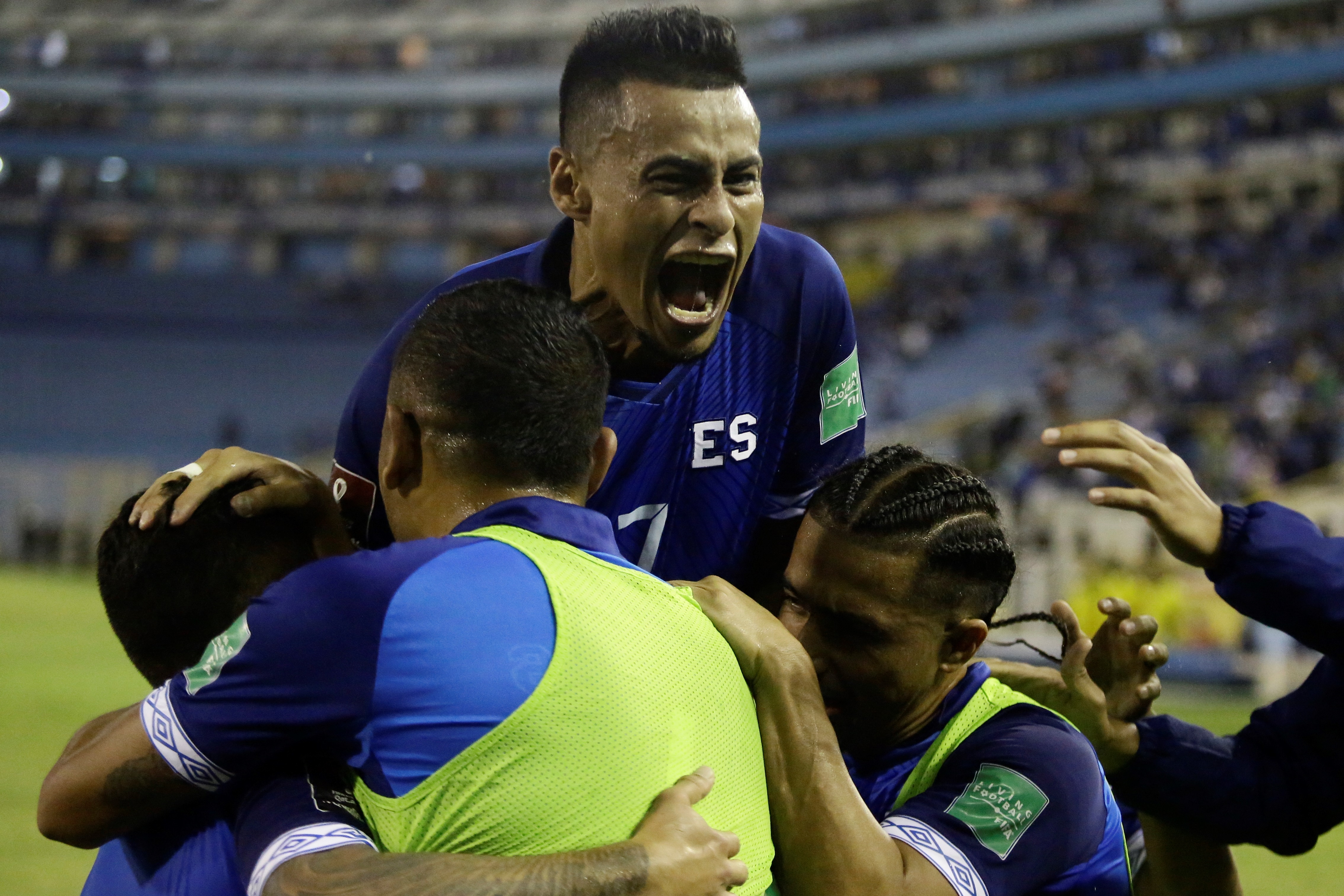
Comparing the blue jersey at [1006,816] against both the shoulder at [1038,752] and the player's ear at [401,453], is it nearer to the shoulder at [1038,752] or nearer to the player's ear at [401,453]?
the shoulder at [1038,752]

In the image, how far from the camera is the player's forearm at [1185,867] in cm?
266

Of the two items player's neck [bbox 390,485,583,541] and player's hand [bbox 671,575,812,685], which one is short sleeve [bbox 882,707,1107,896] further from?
player's neck [bbox 390,485,583,541]

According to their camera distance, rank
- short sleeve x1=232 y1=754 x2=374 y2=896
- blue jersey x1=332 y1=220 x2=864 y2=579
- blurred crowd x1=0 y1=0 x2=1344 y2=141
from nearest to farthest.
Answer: short sleeve x1=232 y1=754 x2=374 y2=896 → blue jersey x1=332 y1=220 x2=864 y2=579 → blurred crowd x1=0 y1=0 x2=1344 y2=141

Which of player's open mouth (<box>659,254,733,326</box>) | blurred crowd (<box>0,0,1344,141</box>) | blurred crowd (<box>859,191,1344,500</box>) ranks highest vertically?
player's open mouth (<box>659,254,733,326</box>)

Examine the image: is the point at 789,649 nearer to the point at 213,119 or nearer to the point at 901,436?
the point at 901,436

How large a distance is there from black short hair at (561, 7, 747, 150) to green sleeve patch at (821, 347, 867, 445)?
0.72 metres

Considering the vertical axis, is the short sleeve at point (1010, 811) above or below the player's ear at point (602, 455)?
below

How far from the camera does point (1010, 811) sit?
2.24m

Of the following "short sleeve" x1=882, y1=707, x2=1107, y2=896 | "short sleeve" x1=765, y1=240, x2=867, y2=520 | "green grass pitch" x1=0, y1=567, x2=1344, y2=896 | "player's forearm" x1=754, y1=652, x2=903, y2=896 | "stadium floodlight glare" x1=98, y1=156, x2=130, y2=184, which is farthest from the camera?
"stadium floodlight glare" x1=98, y1=156, x2=130, y2=184

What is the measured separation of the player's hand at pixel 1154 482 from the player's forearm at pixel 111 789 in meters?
1.64

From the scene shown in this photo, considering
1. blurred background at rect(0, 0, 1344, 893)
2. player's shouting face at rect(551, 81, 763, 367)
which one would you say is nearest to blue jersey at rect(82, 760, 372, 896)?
player's shouting face at rect(551, 81, 763, 367)

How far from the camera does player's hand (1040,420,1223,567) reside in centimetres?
248

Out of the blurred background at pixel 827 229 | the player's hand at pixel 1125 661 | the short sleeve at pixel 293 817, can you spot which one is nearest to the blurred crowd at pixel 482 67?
the blurred background at pixel 827 229

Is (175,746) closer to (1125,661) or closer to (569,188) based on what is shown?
(569,188)
